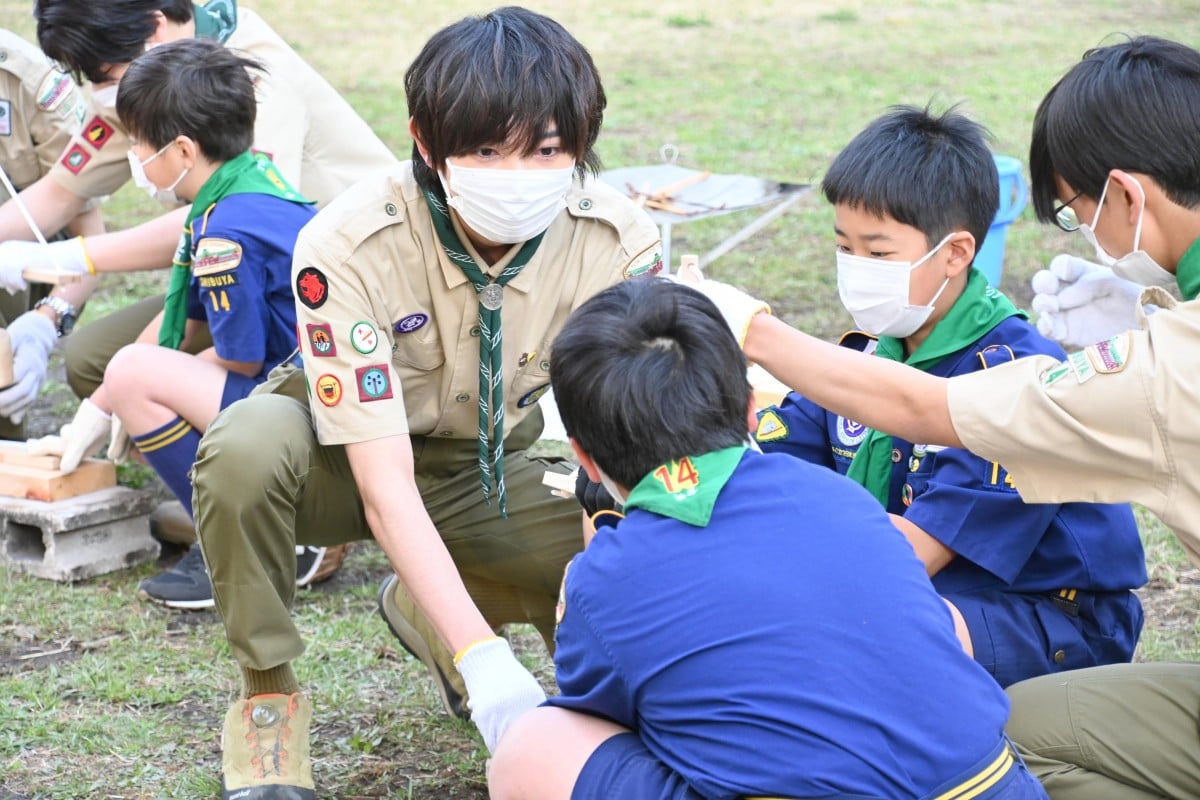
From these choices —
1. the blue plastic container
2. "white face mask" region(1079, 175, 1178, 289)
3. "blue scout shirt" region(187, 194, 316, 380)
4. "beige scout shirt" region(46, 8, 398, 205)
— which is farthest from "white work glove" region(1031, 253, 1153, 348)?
the blue plastic container

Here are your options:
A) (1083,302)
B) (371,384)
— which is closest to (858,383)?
(371,384)

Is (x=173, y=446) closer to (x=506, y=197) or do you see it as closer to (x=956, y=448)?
(x=506, y=197)

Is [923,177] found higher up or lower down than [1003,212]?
higher up

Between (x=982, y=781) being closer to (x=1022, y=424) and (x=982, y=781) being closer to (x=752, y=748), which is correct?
(x=752, y=748)

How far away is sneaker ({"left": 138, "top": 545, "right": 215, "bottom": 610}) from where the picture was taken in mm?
3430

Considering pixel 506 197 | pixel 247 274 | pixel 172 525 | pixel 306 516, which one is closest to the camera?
pixel 506 197

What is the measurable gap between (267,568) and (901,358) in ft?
4.23

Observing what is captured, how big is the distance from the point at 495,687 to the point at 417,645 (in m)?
0.79

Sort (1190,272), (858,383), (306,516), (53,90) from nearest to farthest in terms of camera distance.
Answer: (1190,272), (858,383), (306,516), (53,90)

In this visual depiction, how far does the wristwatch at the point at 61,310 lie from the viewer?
420 centimetres

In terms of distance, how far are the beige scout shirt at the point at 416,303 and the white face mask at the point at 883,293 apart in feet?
1.40

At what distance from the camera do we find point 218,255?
10.9 ft

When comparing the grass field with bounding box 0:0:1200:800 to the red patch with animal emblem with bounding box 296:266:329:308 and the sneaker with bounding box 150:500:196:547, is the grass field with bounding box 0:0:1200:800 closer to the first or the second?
the sneaker with bounding box 150:500:196:547

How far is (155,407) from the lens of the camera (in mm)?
3352
